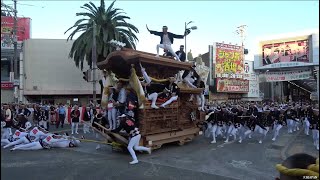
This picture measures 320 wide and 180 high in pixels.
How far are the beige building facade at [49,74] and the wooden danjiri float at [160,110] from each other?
22873mm

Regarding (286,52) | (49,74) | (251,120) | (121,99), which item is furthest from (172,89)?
(286,52)

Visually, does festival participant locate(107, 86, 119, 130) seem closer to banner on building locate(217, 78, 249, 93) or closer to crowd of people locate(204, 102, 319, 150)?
crowd of people locate(204, 102, 319, 150)

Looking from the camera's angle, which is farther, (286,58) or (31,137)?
(286,58)

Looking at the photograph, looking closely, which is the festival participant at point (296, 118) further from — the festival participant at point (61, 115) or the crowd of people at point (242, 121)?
the festival participant at point (61, 115)

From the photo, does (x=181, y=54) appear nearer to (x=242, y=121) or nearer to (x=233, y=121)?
(x=233, y=121)

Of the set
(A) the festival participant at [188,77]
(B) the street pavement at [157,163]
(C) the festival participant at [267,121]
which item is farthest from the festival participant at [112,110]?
(C) the festival participant at [267,121]

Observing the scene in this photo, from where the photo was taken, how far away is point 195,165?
35.9 feet

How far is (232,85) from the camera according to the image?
4316 centimetres

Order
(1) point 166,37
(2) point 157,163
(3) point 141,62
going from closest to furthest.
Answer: (2) point 157,163, (3) point 141,62, (1) point 166,37

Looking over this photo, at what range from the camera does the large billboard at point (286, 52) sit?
3837 cm

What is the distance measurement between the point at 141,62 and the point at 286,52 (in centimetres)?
3046

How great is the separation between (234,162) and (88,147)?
6357 millimetres

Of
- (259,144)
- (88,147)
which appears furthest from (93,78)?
(259,144)

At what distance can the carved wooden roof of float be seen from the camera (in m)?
13.4
